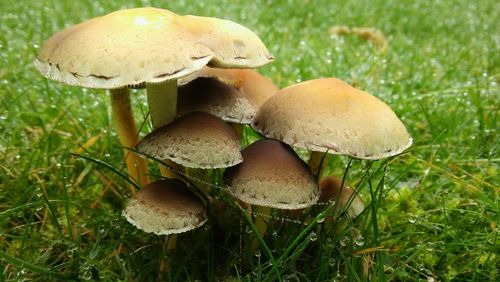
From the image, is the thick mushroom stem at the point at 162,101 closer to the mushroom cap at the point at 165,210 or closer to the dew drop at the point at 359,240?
the mushroom cap at the point at 165,210

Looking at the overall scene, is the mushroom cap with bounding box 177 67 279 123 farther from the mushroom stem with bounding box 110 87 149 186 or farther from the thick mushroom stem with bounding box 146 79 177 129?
the mushroom stem with bounding box 110 87 149 186

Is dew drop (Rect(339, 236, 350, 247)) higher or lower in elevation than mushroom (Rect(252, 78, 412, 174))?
lower

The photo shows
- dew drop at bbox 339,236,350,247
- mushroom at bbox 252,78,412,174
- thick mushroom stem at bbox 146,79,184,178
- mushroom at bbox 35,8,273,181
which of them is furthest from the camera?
dew drop at bbox 339,236,350,247

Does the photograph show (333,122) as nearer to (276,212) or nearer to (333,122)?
(333,122)

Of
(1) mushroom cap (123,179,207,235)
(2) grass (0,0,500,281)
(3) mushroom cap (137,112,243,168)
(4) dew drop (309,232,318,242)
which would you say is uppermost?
(3) mushroom cap (137,112,243,168)

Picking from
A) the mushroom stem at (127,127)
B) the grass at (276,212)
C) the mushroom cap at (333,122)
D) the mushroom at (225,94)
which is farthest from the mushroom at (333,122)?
the mushroom stem at (127,127)

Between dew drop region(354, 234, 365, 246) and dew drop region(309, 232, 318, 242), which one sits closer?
dew drop region(309, 232, 318, 242)

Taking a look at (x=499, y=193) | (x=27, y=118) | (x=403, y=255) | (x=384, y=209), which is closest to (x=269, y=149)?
(x=403, y=255)

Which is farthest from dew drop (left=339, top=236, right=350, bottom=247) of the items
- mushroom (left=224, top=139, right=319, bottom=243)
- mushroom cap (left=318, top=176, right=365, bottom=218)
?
mushroom (left=224, top=139, right=319, bottom=243)
